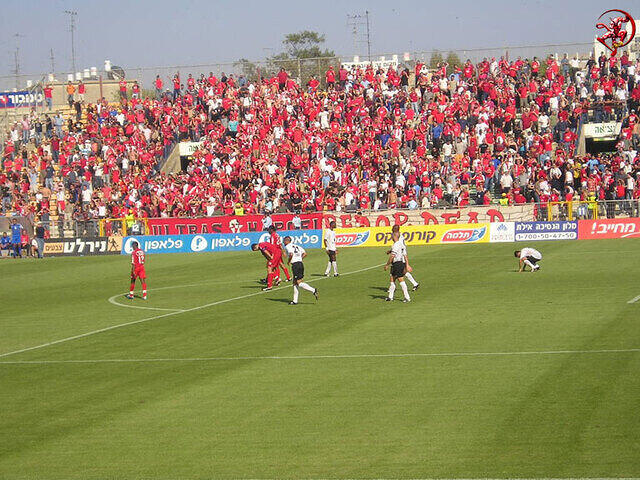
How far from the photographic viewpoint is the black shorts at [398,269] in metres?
25.5

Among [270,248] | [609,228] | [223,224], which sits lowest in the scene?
[609,228]

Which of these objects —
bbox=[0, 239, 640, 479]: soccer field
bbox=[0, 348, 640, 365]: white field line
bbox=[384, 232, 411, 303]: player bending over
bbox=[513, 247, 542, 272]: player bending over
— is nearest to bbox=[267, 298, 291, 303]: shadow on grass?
bbox=[0, 239, 640, 479]: soccer field

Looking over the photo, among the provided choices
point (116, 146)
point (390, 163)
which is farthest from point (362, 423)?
point (116, 146)

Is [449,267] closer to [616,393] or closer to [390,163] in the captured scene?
[390,163]

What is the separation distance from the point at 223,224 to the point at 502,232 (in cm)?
1488

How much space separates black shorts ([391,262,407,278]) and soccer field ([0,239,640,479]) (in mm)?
1031

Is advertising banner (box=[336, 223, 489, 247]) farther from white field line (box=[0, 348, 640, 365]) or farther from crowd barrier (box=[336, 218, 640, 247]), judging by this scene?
white field line (box=[0, 348, 640, 365])

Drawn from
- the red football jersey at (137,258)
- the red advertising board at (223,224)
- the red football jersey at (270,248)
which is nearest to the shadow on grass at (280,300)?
the red football jersey at (270,248)

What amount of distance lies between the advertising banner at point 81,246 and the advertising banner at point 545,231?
Result: 71.1ft

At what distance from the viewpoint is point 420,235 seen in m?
47.3

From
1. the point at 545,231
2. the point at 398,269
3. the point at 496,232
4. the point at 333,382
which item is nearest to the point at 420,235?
the point at 496,232

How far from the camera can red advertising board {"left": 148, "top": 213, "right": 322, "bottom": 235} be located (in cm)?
4988

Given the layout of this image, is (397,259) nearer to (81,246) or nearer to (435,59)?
(81,246)

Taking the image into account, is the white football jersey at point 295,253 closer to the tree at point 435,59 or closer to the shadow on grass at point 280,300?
the shadow on grass at point 280,300
